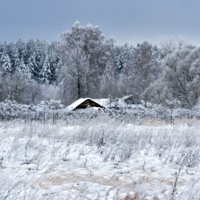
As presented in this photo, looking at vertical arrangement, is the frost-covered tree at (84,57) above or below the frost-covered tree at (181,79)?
above

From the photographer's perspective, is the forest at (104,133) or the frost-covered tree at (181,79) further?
the frost-covered tree at (181,79)

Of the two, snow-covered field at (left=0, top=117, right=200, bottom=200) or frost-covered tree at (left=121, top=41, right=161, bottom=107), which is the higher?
frost-covered tree at (left=121, top=41, right=161, bottom=107)

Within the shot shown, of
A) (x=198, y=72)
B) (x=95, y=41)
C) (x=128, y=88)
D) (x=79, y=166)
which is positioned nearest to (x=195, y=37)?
(x=128, y=88)

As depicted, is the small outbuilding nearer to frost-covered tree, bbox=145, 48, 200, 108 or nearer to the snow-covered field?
frost-covered tree, bbox=145, 48, 200, 108

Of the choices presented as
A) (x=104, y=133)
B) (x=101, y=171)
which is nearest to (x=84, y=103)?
(x=104, y=133)

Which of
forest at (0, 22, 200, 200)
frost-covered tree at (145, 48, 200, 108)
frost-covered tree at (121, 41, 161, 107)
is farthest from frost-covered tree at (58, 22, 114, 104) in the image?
frost-covered tree at (145, 48, 200, 108)

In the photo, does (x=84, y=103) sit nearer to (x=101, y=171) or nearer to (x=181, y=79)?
(x=181, y=79)

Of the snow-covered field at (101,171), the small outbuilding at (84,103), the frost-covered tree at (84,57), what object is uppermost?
the frost-covered tree at (84,57)

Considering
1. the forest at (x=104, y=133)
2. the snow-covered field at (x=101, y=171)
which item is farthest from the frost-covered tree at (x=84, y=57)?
the snow-covered field at (x=101, y=171)

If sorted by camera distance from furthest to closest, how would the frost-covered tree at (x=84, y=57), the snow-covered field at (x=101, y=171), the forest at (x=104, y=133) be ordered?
the frost-covered tree at (x=84, y=57)
the forest at (x=104, y=133)
the snow-covered field at (x=101, y=171)

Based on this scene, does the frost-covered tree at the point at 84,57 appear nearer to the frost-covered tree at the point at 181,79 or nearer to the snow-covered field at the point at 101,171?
the frost-covered tree at the point at 181,79

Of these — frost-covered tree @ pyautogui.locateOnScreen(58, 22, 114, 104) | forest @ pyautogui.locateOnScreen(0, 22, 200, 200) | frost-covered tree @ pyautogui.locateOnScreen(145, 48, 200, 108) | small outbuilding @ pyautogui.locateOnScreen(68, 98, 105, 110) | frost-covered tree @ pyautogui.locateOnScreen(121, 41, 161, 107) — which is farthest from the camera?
frost-covered tree @ pyautogui.locateOnScreen(121, 41, 161, 107)

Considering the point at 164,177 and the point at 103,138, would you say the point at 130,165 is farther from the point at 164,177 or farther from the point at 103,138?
the point at 103,138

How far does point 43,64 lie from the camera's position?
153 feet
